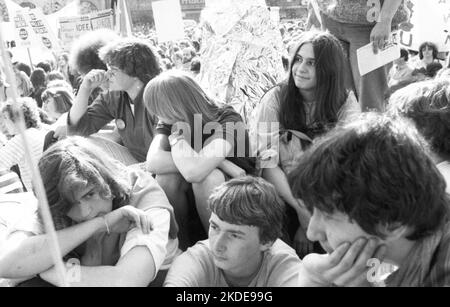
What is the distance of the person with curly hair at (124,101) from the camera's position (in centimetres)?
300

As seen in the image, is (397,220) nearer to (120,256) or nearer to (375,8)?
(120,256)

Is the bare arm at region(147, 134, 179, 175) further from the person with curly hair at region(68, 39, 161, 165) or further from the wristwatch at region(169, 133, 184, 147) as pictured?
the person with curly hair at region(68, 39, 161, 165)

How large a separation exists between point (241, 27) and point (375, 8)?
2.83ft

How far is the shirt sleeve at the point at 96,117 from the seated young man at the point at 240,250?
1.46m

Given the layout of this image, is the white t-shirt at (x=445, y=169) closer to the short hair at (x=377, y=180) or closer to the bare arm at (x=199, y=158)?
the short hair at (x=377, y=180)

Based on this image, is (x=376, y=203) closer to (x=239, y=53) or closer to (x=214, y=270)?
(x=214, y=270)

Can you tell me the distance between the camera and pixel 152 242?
5.87 ft

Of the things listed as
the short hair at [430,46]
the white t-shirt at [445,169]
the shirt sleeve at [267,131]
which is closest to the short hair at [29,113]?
the shirt sleeve at [267,131]

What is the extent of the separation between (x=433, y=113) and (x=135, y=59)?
1803 mm

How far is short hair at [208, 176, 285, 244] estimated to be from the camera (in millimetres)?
1812

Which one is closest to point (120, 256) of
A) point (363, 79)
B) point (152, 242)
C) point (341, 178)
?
point (152, 242)

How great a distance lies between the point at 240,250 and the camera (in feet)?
5.84

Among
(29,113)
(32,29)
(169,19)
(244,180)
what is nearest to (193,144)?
(244,180)

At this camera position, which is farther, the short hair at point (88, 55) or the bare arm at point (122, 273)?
the short hair at point (88, 55)
